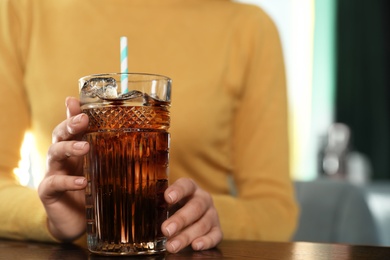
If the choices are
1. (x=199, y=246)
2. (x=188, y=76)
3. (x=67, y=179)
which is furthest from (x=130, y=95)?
(x=188, y=76)

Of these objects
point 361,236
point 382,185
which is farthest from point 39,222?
point 382,185

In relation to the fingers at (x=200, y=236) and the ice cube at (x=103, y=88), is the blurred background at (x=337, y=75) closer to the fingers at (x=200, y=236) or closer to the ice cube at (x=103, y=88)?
the fingers at (x=200, y=236)

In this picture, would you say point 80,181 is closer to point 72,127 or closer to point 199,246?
point 72,127

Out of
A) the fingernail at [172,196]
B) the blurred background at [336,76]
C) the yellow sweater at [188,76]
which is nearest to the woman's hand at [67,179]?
the fingernail at [172,196]

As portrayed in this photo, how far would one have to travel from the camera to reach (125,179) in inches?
35.3

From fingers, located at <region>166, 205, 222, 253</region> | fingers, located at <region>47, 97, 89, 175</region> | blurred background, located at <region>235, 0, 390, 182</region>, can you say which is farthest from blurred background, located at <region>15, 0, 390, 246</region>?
fingers, located at <region>47, 97, 89, 175</region>

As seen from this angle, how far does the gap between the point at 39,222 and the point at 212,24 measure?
2.26 ft

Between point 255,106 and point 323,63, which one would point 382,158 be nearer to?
point 323,63

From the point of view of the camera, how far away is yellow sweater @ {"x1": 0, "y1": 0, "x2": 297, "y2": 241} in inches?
56.4

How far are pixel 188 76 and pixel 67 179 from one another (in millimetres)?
657

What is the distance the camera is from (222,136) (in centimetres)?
153

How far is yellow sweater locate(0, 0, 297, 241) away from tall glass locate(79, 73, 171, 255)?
0.47 m

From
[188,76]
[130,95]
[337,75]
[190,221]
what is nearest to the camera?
[130,95]

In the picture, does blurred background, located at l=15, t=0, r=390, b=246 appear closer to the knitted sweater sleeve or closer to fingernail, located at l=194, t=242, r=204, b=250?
the knitted sweater sleeve
